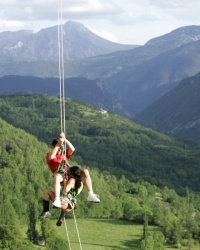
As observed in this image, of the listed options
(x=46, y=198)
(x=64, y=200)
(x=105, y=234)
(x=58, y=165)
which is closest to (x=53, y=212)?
(x=105, y=234)

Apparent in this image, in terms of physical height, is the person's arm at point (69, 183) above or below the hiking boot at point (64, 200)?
above

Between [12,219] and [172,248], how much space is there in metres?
40.7

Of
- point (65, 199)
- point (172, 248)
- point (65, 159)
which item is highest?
point (65, 159)

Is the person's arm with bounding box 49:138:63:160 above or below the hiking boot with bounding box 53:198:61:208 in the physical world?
above

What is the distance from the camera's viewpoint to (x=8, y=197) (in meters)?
159

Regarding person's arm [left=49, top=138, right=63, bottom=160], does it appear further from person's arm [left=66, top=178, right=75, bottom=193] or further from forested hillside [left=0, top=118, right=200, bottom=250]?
forested hillside [left=0, top=118, right=200, bottom=250]

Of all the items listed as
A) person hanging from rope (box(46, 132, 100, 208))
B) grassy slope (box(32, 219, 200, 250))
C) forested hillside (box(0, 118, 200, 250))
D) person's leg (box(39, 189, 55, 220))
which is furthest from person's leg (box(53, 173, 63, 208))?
grassy slope (box(32, 219, 200, 250))

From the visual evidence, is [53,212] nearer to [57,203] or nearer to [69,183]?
[69,183]

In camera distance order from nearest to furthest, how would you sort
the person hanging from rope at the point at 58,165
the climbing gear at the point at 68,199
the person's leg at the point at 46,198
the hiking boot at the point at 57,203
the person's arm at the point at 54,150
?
the hiking boot at the point at 57,203 → the person hanging from rope at the point at 58,165 → the climbing gear at the point at 68,199 → the person's arm at the point at 54,150 → the person's leg at the point at 46,198

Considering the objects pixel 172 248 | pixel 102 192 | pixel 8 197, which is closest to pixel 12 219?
pixel 8 197

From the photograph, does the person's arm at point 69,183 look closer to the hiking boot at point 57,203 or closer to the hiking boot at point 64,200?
the hiking boot at point 64,200

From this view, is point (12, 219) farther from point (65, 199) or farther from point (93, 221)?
point (65, 199)

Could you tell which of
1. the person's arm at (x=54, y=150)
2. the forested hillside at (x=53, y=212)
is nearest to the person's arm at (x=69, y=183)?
the person's arm at (x=54, y=150)

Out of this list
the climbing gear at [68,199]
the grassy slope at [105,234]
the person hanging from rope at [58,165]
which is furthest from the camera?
the grassy slope at [105,234]
